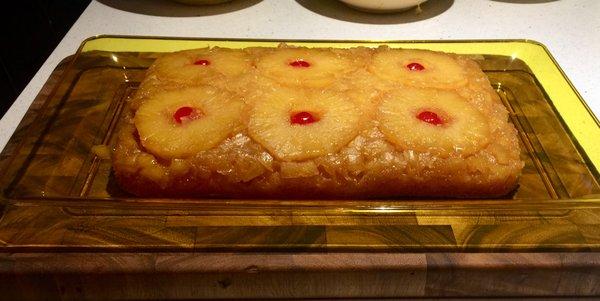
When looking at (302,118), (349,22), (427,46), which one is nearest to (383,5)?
(349,22)

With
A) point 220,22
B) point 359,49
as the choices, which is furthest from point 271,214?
point 220,22

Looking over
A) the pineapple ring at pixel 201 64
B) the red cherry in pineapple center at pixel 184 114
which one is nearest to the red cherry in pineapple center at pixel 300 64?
the pineapple ring at pixel 201 64

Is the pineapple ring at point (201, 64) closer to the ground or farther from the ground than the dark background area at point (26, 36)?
farther from the ground

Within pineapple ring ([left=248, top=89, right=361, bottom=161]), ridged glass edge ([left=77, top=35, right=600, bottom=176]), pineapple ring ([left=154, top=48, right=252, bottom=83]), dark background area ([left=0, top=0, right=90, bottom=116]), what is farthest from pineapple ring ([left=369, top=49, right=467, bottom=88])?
dark background area ([left=0, top=0, right=90, bottom=116])

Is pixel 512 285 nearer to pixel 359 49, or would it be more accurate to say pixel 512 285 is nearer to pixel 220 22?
pixel 359 49

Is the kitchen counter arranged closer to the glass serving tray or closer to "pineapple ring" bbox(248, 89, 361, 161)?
the glass serving tray

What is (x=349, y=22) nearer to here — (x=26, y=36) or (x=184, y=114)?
(x=184, y=114)

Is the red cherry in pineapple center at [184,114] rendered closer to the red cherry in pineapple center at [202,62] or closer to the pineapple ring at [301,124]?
the pineapple ring at [301,124]
